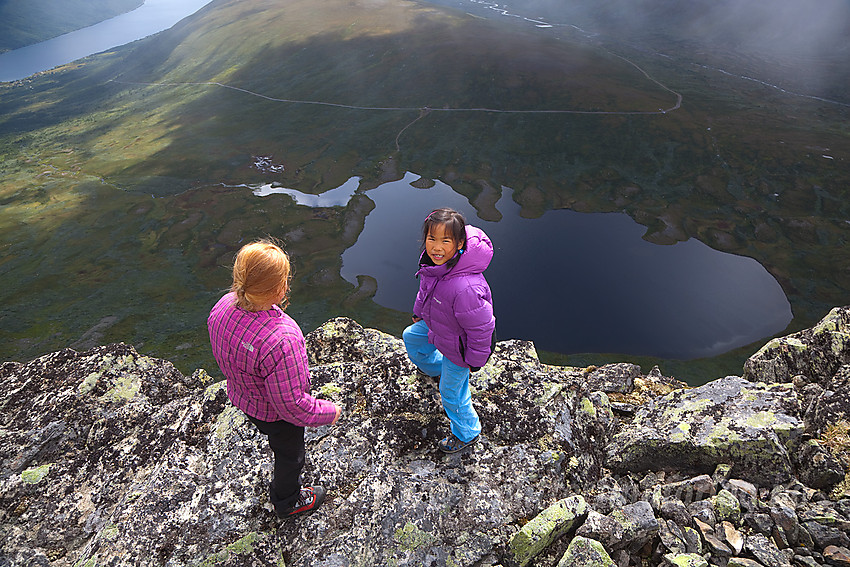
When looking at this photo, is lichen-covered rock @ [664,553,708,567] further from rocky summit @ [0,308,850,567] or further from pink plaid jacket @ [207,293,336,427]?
pink plaid jacket @ [207,293,336,427]

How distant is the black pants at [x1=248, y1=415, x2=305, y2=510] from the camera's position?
21.1 ft

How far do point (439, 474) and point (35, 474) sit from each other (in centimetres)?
811

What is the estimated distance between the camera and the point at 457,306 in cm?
741

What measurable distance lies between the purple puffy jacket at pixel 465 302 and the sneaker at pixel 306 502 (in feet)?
10.4

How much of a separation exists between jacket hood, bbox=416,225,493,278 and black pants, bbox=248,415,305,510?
335 centimetres

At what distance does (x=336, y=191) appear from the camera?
110 metres

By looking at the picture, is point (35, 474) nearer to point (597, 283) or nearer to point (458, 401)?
point (458, 401)

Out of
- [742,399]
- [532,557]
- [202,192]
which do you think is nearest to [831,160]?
[742,399]

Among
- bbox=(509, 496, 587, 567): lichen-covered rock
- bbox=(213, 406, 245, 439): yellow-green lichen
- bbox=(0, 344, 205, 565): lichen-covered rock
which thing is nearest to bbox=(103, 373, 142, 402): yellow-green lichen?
bbox=(0, 344, 205, 565): lichen-covered rock

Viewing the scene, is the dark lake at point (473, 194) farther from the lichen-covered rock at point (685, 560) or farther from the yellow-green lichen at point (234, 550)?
the yellow-green lichen at point (234, 550)

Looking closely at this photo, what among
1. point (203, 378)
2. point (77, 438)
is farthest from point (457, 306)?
point (203, 378)

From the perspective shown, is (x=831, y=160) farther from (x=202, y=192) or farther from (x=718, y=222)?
(x=202, y=192)

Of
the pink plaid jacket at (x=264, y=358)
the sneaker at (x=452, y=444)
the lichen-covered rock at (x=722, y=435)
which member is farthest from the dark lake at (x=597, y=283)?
the pink plaid jacket at (x=264, y=358)

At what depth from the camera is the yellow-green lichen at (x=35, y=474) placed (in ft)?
28.7
